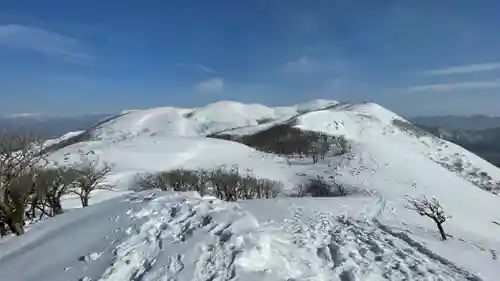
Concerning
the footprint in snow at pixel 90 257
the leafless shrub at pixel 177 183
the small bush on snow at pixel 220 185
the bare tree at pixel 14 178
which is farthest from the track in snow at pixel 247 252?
the leafless shrub at pixel 177 183

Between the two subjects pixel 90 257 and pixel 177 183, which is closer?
pixel 90 257

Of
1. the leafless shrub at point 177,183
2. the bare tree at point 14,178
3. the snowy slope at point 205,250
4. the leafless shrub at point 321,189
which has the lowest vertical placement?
the leafless shrub at point 321,189

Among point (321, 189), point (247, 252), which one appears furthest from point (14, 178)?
point (321, 189)

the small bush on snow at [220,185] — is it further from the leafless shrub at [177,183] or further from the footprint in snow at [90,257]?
the footprint in snow at [90,257]

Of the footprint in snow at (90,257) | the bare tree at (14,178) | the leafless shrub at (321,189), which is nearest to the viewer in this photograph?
the footprint in snow at (90,257)

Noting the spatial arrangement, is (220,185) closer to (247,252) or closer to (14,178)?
(14,178)

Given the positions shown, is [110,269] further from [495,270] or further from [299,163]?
[299,163]

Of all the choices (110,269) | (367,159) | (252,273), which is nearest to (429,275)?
(252,273)

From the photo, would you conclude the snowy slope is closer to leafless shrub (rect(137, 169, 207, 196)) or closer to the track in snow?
the track in snow
